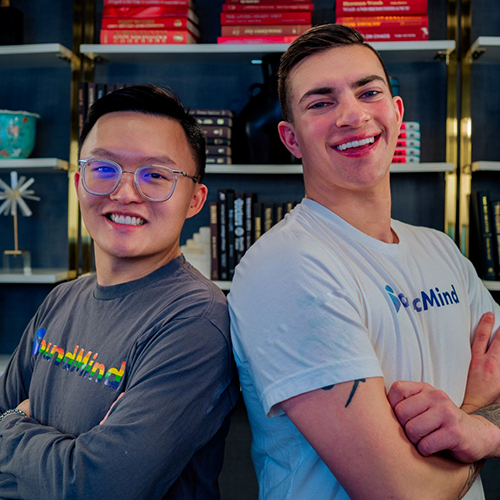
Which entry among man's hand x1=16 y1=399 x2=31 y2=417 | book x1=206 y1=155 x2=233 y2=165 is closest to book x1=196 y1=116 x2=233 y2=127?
book x1=206 y1=155 x2=233 y2=165

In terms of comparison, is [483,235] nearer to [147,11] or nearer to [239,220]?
[239,220]

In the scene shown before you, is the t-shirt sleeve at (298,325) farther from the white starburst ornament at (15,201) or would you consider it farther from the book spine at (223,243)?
the white starburst ornament at (15,201)

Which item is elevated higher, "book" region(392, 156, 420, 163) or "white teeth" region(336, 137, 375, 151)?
"book" region(392, 156, 420, 163)

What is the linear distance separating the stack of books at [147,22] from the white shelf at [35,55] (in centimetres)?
19

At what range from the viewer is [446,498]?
915mm

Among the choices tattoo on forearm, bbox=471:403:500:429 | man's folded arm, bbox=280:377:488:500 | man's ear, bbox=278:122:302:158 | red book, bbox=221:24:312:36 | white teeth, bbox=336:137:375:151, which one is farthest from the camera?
red book, bbox=221:24:312:36

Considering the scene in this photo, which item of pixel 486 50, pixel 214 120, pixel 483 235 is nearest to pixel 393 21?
pixel 486 50

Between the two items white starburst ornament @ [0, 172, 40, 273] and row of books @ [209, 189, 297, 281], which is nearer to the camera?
row of books @ [209, 189, 297, 281]

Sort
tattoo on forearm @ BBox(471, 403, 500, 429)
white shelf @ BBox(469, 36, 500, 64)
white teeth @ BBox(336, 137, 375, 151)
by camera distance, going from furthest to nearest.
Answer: white shelf @ BBox(469, 36, 500, 64) → white teeth @ BBox(336, 137, 375, 151) → tattoo on forearm @ BBox(471, 403, 500, 429)

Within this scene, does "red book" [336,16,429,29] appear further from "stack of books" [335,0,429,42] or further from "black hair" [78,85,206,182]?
"black hair" [78,85,206,182]

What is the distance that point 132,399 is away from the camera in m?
0.98

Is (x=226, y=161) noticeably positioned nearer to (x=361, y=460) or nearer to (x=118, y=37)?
(x=118, y=37)

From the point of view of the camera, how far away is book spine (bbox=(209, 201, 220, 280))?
2.34 metres

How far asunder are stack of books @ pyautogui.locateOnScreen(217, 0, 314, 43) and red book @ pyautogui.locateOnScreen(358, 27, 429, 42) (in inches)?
9.8
